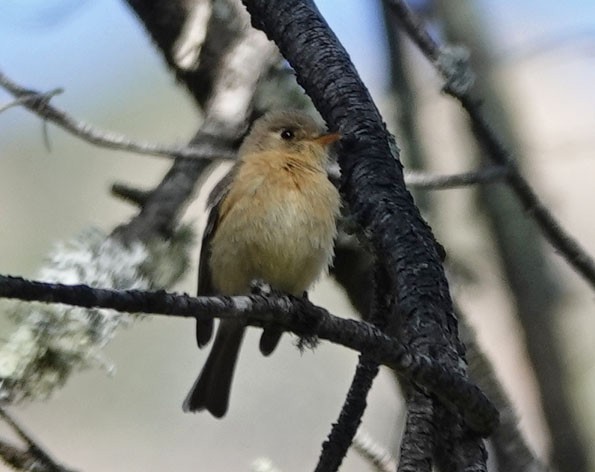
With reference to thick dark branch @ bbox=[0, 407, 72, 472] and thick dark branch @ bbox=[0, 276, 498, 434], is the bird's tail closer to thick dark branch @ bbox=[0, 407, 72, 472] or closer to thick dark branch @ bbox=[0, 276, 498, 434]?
thick dark branch @ bbox=[0, 407, 72, 472]

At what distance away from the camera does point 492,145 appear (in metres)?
2.80

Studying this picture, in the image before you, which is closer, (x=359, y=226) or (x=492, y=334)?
(x=359, y=226)

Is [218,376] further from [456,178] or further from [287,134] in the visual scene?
[456,178]

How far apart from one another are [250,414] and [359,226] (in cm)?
290

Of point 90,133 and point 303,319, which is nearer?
point 303,319

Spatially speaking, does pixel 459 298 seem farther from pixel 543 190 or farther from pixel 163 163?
pixel 163 163

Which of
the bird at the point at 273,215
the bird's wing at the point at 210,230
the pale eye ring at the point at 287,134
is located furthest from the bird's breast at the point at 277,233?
the pale eye ring at the point at 287,134

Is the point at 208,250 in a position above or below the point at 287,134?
below

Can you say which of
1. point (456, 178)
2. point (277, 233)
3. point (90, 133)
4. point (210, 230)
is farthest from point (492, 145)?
point (90, 133)

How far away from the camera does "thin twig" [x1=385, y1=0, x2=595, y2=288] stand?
2.68 m

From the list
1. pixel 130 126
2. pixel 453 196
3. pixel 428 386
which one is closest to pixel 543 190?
pixel 453 196

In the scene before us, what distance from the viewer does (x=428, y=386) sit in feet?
5.14

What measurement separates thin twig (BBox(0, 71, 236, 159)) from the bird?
0.16 metres

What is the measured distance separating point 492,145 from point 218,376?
1.56m
